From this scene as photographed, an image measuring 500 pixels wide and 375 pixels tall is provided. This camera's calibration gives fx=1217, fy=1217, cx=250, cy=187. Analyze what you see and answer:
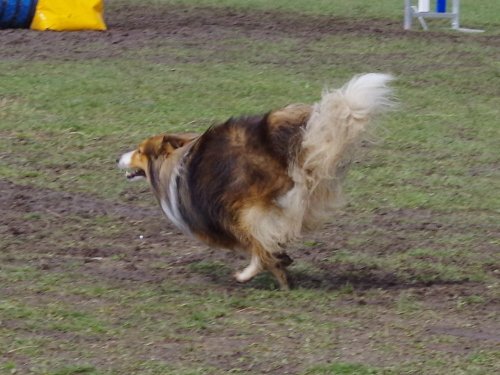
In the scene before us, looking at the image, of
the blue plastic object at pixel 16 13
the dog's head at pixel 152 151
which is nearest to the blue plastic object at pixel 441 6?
the blue plastic object at pixel 16 13

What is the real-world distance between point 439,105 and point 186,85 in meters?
2.60

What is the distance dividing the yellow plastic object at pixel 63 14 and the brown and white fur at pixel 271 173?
28.7ft

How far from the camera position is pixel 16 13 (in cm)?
1507

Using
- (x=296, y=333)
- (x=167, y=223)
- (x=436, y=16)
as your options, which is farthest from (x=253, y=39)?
(x=296, y=333)

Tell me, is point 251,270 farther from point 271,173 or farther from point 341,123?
point 341,123

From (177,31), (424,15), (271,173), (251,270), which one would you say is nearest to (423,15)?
(424,15)

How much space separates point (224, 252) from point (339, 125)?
1.57 metres

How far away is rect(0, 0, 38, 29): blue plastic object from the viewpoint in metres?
15.0

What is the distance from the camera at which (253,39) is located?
15500 millimetres

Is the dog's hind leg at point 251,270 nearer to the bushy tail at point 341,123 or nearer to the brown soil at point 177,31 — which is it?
the bushy tail at point 341,123

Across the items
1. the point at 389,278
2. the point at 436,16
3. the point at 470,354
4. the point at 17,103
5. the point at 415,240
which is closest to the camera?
the point at 470,354

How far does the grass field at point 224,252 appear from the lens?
557cm

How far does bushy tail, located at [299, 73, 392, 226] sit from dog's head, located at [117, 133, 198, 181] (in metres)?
0.86

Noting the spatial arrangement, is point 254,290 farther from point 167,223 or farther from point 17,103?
point 17,103
